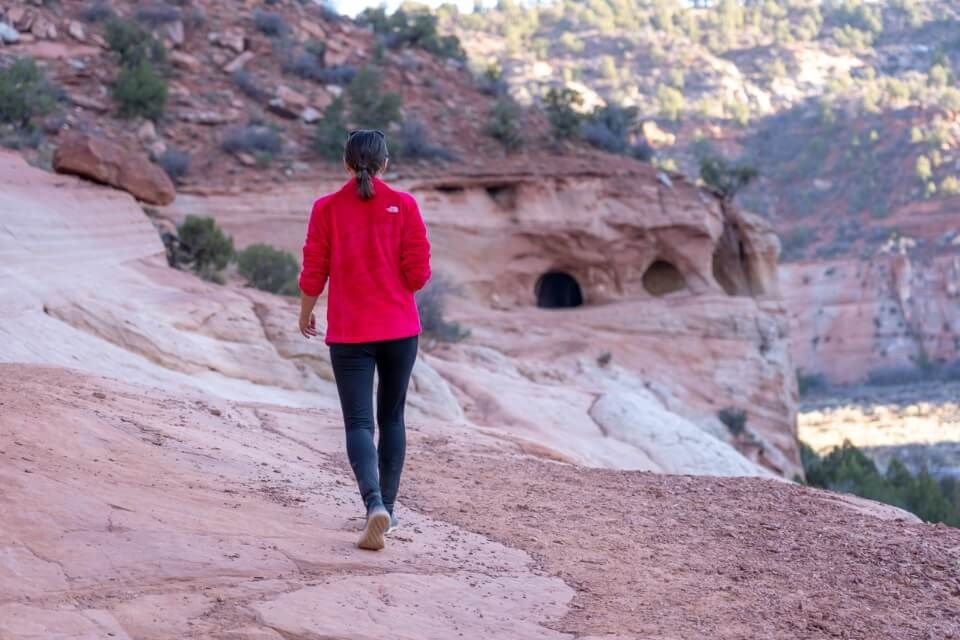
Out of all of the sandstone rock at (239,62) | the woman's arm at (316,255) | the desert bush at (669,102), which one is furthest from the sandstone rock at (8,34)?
the desert bush at (669,102)

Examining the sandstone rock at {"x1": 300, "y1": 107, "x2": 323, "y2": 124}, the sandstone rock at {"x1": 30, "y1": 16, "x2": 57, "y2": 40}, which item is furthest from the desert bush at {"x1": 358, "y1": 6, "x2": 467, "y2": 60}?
the sandstone rock at {"x1": 30, "y1": 16, "x2": 57, "y2": 40}

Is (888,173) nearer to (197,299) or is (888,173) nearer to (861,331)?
(861,331)

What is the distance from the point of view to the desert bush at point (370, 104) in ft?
81.8

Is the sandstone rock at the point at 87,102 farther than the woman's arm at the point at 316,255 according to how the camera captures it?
Yes

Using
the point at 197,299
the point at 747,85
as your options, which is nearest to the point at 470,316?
the point at 197,299

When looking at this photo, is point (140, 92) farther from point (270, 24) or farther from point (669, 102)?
point (669, 102)

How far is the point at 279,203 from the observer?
70.7ft

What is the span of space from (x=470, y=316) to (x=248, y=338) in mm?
11103

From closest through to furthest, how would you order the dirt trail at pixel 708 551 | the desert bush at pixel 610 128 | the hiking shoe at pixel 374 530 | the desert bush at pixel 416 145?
the dirt trail at pixel 708 551 → the hiking shoe at pixel 374 530 → the desert bush at pixel 416 145 → the desert bush at pixel 610 128

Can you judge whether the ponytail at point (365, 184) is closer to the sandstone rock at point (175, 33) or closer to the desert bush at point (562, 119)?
the sandstone rock at point (175, 33)

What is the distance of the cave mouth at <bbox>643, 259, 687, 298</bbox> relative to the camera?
87.7 ft

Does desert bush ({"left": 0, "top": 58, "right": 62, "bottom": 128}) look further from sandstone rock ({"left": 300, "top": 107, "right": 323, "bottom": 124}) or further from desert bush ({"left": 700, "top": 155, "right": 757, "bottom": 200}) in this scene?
desert bush ({"left": 700, "top": 155, "right": 757, "bottom": 200})

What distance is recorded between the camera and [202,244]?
17141 mm

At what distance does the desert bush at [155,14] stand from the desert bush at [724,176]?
39.0 feet
